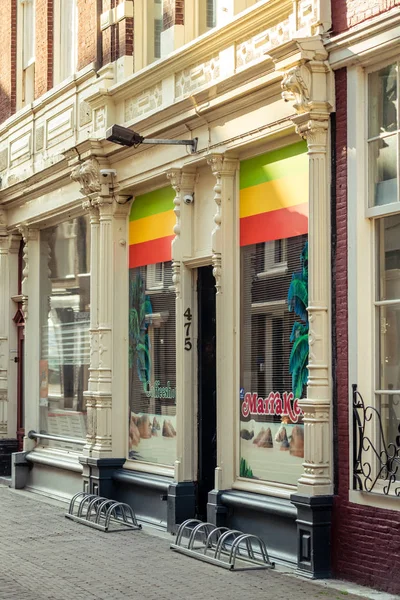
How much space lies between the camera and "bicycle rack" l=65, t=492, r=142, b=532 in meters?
14.6

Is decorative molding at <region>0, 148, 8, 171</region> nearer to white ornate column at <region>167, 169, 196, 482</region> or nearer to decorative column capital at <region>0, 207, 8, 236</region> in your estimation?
decorative column capital at <region>0, 207, 8, 236</region>

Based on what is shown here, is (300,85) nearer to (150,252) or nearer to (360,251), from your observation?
(360,251)

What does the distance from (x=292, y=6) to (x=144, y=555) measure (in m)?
5.84

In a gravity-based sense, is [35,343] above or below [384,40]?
below

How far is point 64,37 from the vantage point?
1903cm

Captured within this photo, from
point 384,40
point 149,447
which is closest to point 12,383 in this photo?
point 149,447

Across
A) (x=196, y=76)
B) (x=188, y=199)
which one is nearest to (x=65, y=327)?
(x=188, y=199)

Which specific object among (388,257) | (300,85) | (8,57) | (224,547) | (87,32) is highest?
(8,57)

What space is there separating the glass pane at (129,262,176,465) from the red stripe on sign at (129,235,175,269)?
0.27 ft

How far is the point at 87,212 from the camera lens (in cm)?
1766

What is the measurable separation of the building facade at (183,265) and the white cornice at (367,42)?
0.20m

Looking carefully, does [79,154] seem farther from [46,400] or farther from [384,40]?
[384,40]

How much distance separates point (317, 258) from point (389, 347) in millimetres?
1136

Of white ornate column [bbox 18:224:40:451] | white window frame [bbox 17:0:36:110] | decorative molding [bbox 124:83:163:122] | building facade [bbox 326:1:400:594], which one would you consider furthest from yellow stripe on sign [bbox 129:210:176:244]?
white window frame [bbox 17:0:36:110]
